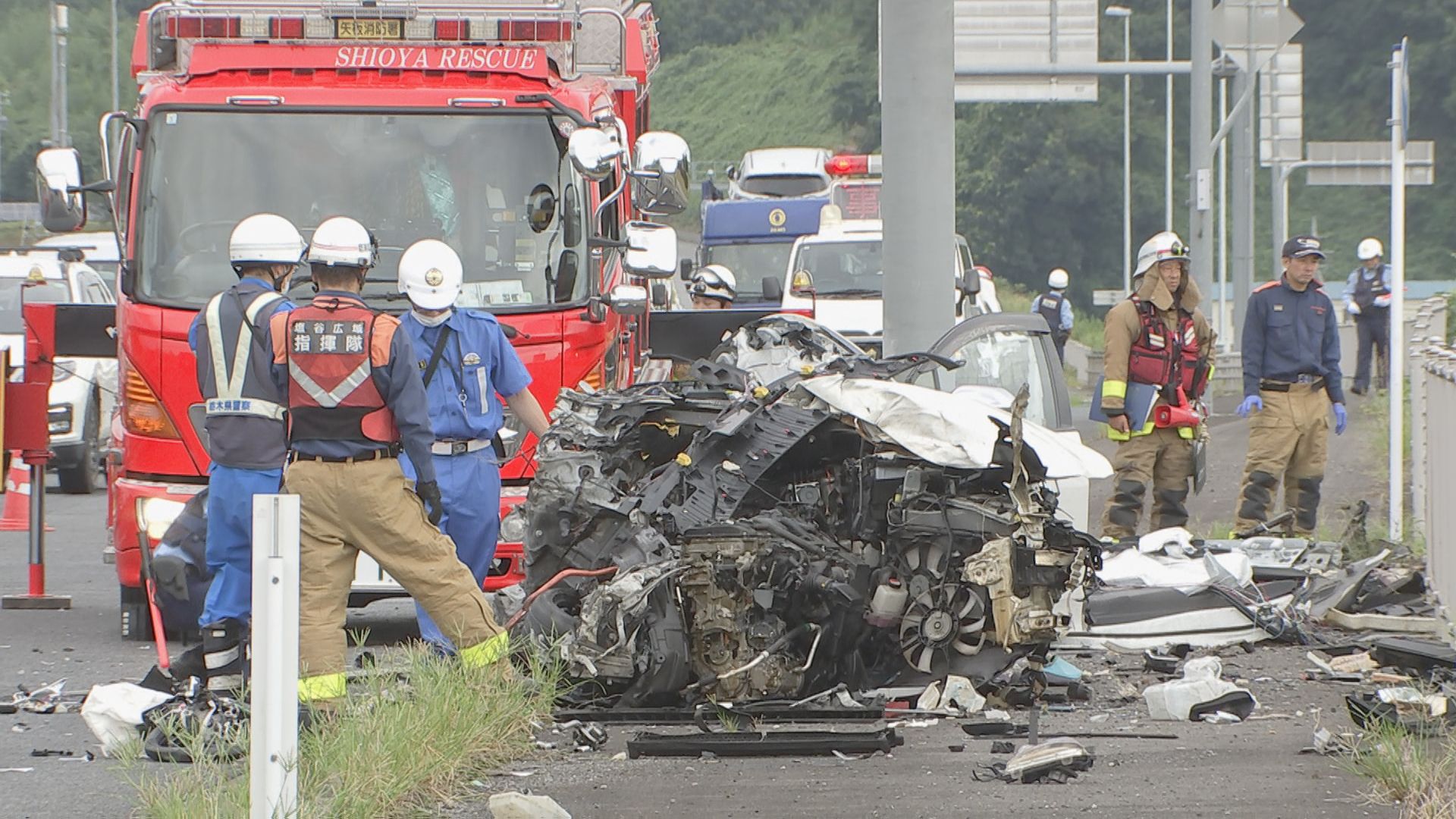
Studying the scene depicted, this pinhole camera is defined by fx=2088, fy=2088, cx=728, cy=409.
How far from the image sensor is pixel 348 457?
7.10 m

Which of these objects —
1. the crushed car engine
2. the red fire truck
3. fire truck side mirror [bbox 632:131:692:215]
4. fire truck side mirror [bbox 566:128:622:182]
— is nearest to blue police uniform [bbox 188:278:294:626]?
the crushed car engine

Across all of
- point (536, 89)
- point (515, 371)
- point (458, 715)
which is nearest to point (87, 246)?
point (536, 89)

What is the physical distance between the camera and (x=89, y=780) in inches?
266

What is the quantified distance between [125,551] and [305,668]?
297 cm

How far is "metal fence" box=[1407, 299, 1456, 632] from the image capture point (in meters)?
8.59

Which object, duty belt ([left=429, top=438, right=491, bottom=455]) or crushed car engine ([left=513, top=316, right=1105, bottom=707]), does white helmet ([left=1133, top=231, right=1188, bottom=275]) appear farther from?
duty belt ([left=429, top=438, right=491, bottom=455])

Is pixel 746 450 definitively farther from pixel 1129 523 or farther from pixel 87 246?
pixel 87 246

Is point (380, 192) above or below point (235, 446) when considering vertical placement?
above

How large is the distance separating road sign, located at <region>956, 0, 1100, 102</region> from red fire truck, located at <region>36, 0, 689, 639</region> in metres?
13.8

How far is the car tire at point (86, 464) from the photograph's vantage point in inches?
710

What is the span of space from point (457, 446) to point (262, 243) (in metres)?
1.16

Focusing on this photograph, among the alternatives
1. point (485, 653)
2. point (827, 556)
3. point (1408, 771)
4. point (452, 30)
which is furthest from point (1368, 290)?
point (1408, 771)

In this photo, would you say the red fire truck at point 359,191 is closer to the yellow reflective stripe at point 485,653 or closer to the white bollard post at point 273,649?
the yellow reflective stripe at point 485,653

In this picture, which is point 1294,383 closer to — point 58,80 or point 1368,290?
point 1368,290
